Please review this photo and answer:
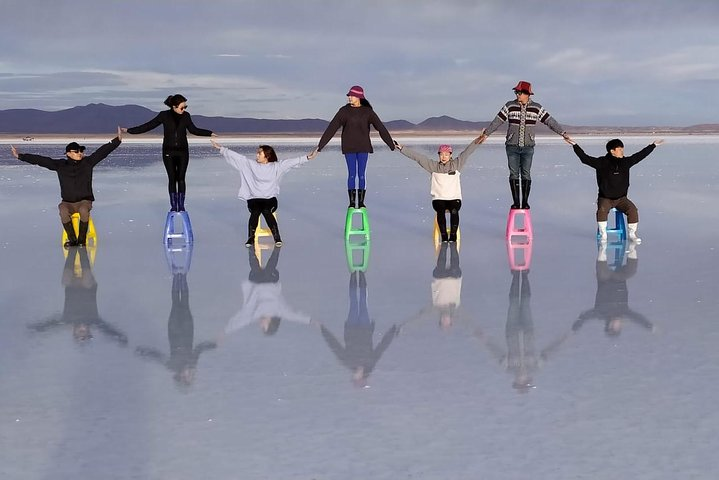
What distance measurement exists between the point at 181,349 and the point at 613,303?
3.57 metres

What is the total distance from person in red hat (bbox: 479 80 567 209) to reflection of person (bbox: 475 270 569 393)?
15.1 ft

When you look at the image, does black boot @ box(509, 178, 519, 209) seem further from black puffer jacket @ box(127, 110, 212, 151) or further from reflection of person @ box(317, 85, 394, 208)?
black puffer jacket @ box(127, 110, 212, 151)

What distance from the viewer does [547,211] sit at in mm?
16469

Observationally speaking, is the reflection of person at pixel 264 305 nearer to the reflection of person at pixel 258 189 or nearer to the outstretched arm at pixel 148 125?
the reflection of person at pixel 258 189

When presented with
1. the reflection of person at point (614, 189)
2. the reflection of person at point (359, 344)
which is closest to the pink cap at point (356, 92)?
the reflection of person at point (614, 189)

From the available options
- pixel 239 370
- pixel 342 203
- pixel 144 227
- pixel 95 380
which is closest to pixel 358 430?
pixel 239 370

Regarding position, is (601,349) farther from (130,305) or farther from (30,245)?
(30,245)

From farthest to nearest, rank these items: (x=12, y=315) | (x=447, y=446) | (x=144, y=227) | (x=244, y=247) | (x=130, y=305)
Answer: (x=144, y=227) → (x=244, y=247) → (x=130, y=305) → (x=12, y=315) → (x=447, y=446)

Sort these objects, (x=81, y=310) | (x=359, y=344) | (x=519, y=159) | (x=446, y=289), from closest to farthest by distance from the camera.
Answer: (x=359, y=344) → (x=81, y=310) → (x=446, y=289) → (x=519, y=159)

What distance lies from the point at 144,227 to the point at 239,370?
8.88 m

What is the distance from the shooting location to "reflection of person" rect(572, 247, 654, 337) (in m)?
6.96

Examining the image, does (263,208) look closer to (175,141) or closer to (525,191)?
(175,141)

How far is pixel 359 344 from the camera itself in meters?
6.40

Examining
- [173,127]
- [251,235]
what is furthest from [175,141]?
[251,235]
